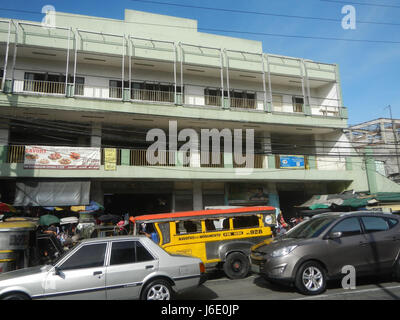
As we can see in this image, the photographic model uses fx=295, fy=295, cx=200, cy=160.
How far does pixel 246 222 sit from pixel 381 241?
12.1ft

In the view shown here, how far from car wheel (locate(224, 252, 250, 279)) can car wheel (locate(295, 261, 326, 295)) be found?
272cm

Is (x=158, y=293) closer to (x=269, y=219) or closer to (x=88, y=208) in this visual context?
(x=269, y=219)

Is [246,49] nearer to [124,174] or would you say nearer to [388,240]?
[124,174]

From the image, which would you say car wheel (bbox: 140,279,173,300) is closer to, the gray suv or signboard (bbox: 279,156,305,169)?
the gray suv

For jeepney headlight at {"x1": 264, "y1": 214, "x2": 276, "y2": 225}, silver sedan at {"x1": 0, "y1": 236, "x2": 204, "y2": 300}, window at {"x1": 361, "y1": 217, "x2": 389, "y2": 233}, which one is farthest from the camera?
jeepney headlight at {"x1": 264, "y1": 214, "x2": 276, "y2": 225}

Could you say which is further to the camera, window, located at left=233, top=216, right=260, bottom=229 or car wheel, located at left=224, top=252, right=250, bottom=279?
window, located at left=233, top=216, right=260, bottom=229

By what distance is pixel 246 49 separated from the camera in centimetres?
1973

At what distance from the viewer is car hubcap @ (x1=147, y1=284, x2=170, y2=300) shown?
5223 mm

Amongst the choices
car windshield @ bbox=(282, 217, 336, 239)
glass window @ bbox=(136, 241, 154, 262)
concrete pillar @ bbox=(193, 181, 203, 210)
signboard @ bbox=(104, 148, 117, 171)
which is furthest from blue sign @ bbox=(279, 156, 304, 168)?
glass window @ bbox=(136, 241, 154, 262)

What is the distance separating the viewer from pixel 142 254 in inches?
215

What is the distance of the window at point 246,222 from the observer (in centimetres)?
897

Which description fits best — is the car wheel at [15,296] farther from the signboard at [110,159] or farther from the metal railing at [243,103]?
the metal railing at [243,103]
